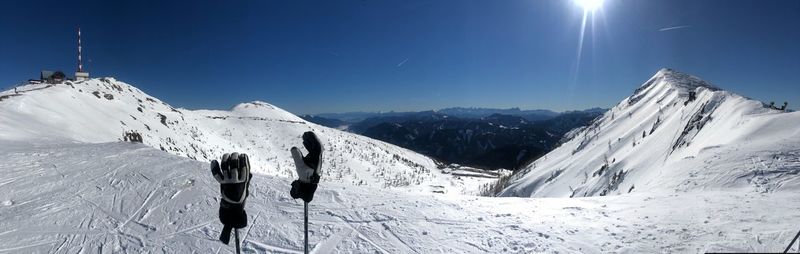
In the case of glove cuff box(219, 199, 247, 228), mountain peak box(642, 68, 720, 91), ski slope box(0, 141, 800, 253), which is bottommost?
ski slope box(0, 141, 800, 253)

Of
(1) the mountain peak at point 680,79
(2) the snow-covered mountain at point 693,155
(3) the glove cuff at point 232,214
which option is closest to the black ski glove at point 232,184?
(3) the glove cuff at point 232,214

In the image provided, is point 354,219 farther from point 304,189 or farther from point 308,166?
point 308,166

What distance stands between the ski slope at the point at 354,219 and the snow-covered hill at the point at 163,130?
606cm

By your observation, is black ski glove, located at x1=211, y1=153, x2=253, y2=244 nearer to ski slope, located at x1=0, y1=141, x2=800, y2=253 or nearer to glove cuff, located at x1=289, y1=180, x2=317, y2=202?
glove cuff, located at x1=289, y1=180, x2=317, y2=202

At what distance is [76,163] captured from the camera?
12.1m

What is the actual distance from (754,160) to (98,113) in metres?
36.7

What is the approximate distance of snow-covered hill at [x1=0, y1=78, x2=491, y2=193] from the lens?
20.7 meters

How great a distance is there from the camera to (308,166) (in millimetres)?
3760

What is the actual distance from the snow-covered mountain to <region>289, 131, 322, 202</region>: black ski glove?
10.4 metres

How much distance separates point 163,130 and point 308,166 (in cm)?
3751

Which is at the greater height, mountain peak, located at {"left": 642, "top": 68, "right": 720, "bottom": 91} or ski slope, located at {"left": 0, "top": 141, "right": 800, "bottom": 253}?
mountain peak, located at {"left": 642, "top": 68, "right": 720, "bottom": 91}

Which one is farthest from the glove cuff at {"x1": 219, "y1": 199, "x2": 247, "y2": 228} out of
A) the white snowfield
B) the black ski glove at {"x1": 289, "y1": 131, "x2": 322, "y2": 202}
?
the white snowfield

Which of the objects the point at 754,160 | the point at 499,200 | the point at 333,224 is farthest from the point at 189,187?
the point at 754,160

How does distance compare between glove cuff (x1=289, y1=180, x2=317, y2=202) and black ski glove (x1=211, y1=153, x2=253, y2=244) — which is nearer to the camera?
black ski glove (x1=211, y1=153, x2=253, y2=244)
